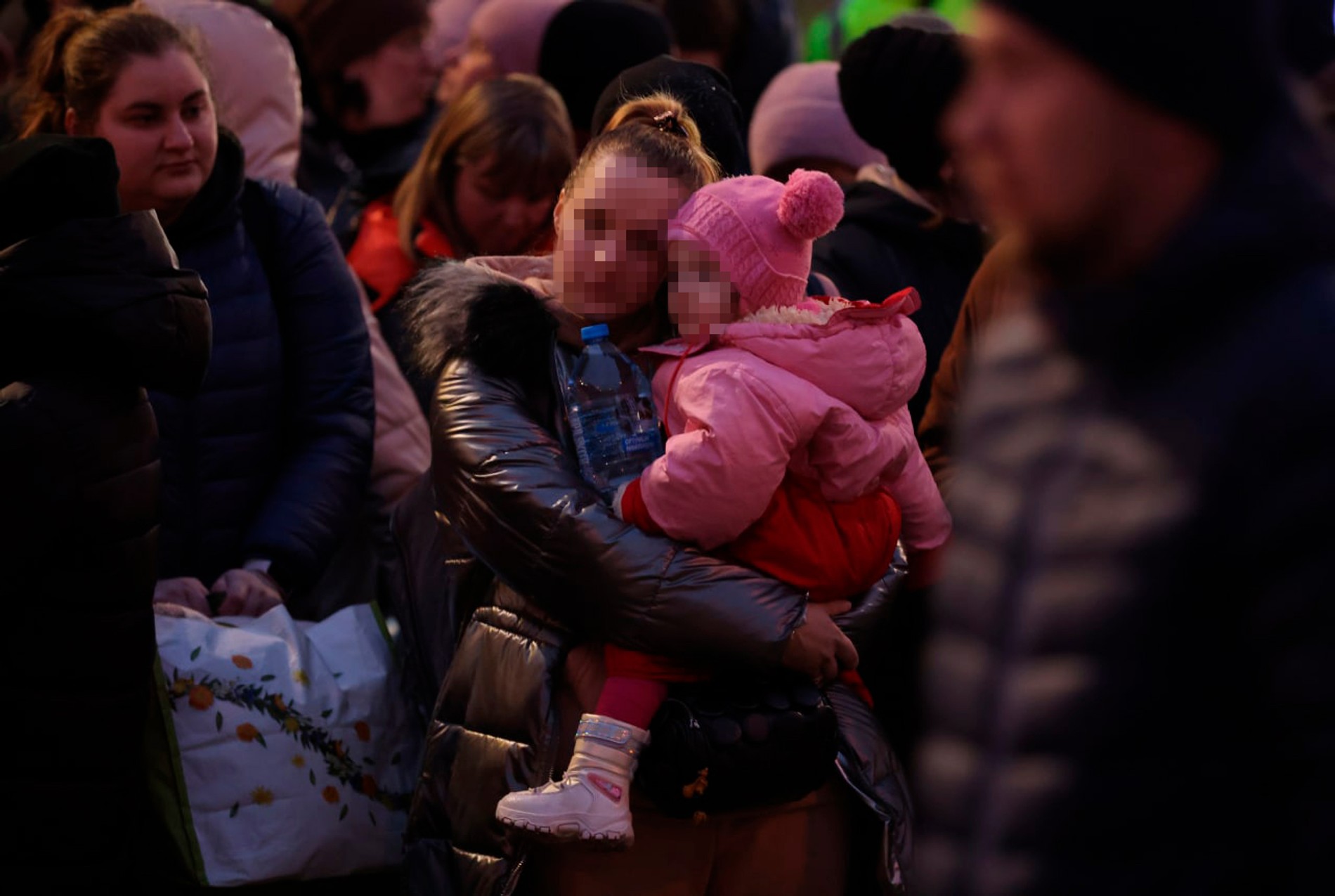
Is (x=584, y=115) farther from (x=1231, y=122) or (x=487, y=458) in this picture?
(x=1231, y=122)

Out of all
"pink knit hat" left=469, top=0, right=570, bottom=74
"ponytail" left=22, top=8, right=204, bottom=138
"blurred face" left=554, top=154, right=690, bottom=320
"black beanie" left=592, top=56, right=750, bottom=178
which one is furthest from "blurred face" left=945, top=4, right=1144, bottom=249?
"pink knit hat" left=469, top=0, right=570, bottom=74

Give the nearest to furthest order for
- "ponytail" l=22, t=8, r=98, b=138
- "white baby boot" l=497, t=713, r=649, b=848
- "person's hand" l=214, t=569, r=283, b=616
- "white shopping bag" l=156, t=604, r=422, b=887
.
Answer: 1. "white baby boot" l=497, t=713, r=649, b=848
2. "white shopping bag" l=156, t=604, r=422, b=887
3. "person's hand" l=214, t=569, r=283, b=616
4. "ponytail" l=22, t=8, r=98, b=138

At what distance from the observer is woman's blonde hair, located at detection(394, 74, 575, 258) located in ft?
12.4

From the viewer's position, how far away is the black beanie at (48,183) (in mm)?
2467

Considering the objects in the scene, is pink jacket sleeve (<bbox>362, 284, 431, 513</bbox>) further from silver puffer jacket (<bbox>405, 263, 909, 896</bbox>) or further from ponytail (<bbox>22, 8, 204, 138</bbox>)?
silver puffer jacket (<bbox>405, 263, 909, 896</bbox>)

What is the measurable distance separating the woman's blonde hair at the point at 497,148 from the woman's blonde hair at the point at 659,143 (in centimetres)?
108

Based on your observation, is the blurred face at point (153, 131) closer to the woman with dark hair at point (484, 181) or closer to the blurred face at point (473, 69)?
the woman with dark hair at point (484, 181)

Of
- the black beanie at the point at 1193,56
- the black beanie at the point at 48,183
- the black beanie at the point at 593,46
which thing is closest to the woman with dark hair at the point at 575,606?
the black beanie at the point at 48,183

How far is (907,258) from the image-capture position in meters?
3.50

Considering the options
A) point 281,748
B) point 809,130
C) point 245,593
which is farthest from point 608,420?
point 809,130

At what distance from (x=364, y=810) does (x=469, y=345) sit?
932 mm

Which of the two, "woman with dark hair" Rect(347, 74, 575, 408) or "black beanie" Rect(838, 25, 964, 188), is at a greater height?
"black beanie" Rect(838, 25, 964, 188)

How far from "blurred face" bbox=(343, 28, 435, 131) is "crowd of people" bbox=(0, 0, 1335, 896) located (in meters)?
0.01

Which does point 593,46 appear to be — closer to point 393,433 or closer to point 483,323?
point 393,433
